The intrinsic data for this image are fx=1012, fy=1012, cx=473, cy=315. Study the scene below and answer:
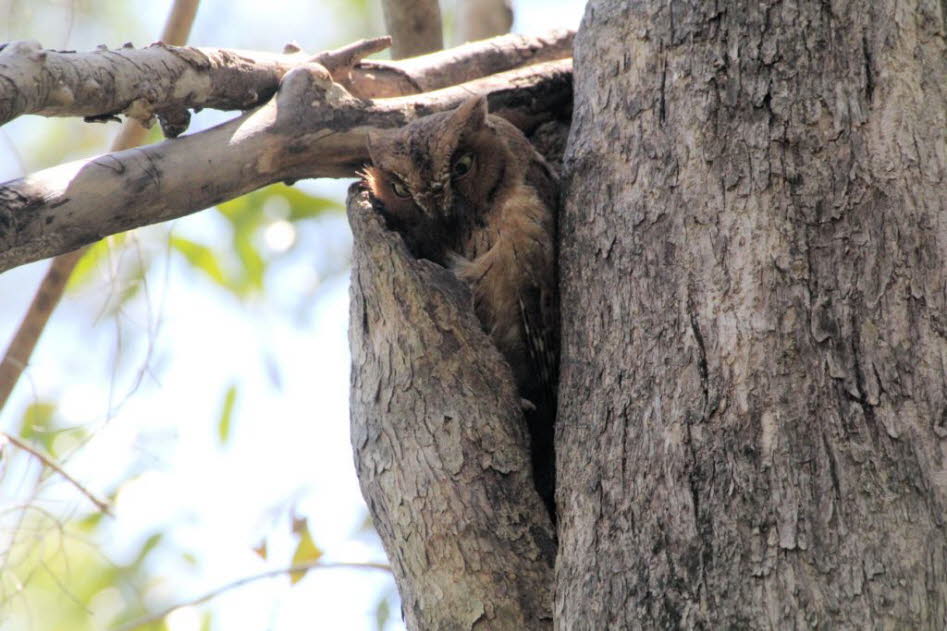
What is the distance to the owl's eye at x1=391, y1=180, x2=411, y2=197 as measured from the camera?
3125 millimetres

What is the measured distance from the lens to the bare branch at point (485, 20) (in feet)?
15.4

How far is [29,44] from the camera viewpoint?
2.33 meters

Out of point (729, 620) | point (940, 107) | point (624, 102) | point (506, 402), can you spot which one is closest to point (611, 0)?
point (624, 102)

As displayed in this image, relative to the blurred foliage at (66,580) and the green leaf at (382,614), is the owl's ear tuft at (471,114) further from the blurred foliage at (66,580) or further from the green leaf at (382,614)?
the green leaf at (382,614)

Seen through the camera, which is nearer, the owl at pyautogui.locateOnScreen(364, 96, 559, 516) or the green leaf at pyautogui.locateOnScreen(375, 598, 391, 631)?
the owl at pyautogui.locateOnScreen(364, 96, 559, 516)

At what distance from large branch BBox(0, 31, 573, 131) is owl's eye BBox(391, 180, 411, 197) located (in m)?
0.37

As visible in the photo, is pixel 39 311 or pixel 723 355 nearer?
pixel 723 355

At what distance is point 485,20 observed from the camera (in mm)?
4695

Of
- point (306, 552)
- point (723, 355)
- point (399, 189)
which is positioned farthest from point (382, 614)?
point (723, 355)

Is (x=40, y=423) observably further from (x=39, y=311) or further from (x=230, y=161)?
(x=230, y=161)

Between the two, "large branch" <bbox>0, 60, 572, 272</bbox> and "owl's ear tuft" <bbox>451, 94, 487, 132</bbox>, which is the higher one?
"owl's ear tuft" <bbox>451, 94, 487, 132</bbox>

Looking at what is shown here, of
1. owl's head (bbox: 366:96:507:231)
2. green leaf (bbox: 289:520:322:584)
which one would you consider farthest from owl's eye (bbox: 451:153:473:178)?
green leaf (bbox: 289:520:322:584)

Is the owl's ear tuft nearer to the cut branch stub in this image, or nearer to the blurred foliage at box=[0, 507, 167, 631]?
the cut branch stub

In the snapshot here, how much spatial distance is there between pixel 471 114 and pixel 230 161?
78 cm
